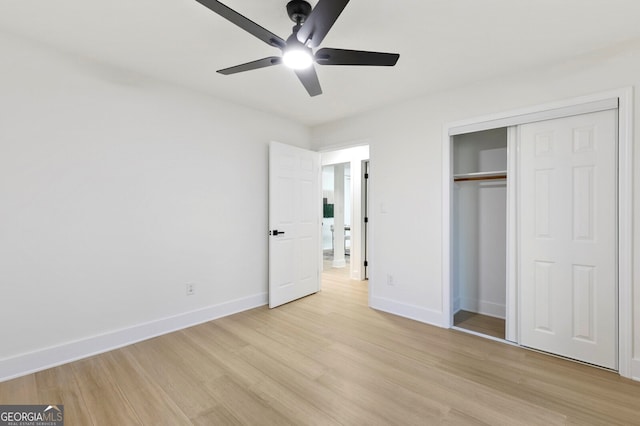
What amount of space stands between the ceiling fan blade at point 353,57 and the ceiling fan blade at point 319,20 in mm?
91

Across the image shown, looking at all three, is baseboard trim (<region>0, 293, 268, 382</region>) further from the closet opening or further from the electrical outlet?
the closet opening

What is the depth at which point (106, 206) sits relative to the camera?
250cm

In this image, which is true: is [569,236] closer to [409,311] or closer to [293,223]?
[409,311]

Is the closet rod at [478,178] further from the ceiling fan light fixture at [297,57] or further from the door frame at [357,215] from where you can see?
the ceiling fan light fixture at [297,57]

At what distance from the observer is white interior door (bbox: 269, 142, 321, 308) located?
3.63m

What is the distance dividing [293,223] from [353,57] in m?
2.44

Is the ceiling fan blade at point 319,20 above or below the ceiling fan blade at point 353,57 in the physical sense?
above

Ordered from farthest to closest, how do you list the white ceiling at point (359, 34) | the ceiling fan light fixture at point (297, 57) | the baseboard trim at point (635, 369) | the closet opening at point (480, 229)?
the closet opening at point (480, 229)
the baseboard trim at point (635, 369)
the white ceiling at point (359, 34)
the ceiling fan light fixture at point (297, 57)

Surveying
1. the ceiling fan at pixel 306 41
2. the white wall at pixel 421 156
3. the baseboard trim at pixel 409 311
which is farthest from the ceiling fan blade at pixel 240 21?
the baseboard trim at pixel 409 311

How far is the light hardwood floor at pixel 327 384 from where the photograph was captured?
1729 millimetres

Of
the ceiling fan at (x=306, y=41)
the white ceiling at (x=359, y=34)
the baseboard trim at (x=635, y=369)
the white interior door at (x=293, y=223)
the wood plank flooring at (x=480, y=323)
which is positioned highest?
the white ceiling at (x=359, y=34)

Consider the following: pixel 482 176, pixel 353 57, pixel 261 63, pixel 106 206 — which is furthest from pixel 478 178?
pixel 106 206

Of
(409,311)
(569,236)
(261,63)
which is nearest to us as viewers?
(261,63)

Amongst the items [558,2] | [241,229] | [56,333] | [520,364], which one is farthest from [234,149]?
[520,364]
